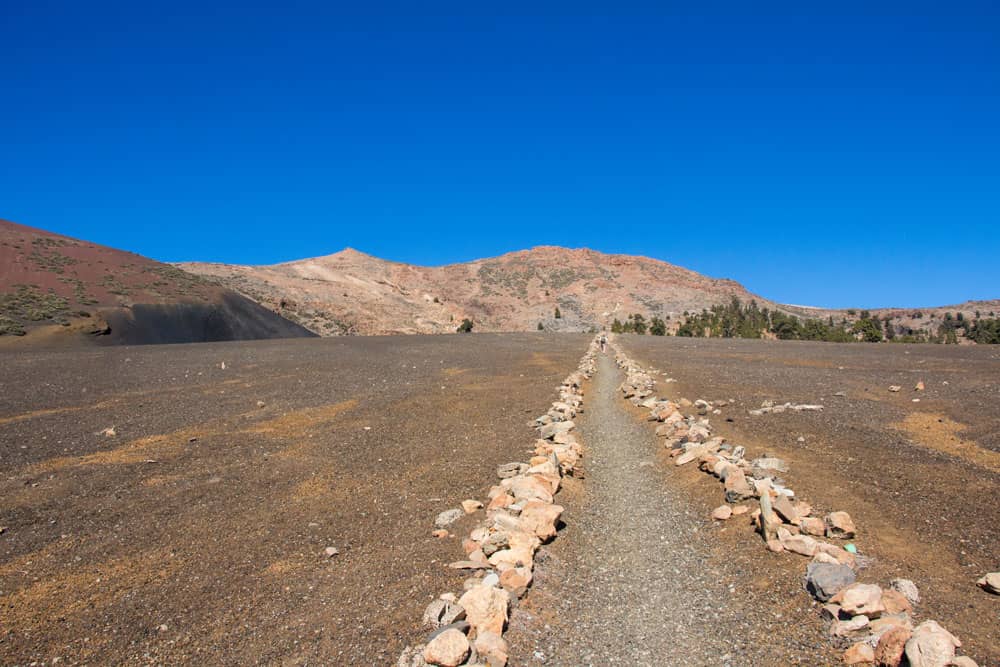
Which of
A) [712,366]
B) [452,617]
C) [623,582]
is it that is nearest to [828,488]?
[623,582]

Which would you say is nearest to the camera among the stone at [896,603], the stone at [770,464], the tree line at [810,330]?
the stone at [896,603]

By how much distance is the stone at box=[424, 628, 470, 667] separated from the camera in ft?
16.1

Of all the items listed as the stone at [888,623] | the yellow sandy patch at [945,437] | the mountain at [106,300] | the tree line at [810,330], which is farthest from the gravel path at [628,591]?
the tree line at [810,330]

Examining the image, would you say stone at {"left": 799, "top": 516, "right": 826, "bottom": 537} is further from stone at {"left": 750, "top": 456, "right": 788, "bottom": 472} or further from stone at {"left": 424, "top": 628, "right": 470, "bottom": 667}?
stone at {"left": 424, "top": 628, "right": 470, "bottom": 667}

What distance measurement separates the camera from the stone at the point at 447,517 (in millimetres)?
8609

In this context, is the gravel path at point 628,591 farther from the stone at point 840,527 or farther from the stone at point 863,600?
the stone at point 840,527

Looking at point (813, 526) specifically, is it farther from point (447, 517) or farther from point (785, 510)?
point (447, 517)

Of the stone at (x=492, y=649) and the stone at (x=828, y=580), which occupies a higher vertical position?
the stone at (x=828, y=580)

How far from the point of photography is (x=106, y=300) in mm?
58031

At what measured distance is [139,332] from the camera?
54.8 metres

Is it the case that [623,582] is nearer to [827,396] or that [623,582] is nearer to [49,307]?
[827,396]

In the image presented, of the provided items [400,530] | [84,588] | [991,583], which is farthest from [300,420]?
[991,583]

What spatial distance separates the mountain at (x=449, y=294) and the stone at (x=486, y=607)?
88.8 metres

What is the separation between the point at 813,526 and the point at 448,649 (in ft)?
19.0
